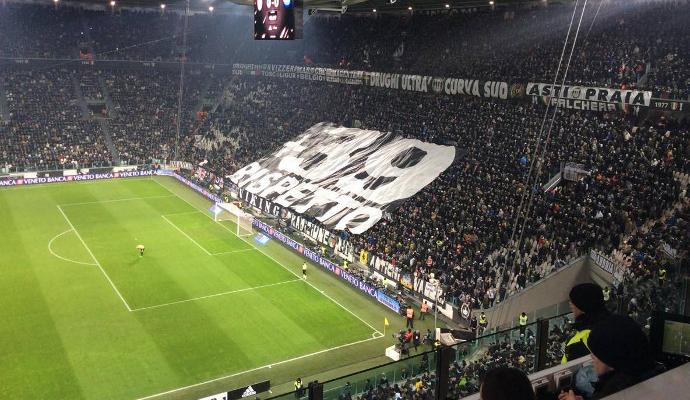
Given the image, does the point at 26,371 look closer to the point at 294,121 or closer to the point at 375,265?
the point at 375,265

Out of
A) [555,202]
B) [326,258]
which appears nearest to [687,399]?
[555,202]

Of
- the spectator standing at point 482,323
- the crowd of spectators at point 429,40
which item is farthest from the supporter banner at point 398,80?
the spectator standing at point 482,323

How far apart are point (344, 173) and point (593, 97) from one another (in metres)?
14.8

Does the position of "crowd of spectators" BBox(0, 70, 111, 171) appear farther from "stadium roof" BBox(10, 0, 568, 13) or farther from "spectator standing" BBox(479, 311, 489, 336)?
"spectator standing" BBox(479, 311, 489, 336)

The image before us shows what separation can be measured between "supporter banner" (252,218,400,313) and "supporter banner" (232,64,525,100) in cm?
1309

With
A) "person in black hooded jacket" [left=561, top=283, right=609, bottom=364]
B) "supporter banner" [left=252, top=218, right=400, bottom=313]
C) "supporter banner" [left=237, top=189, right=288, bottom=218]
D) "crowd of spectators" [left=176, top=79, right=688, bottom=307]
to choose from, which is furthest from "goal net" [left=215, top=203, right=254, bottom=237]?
"person in black hooded jacket" [left=561, top=283, right=609, bottom=364]

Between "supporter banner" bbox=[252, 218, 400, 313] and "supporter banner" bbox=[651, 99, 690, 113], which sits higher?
"supporter banner" bbox=[651, 99, 690, 113]

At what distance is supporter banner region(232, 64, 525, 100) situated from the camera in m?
34.0

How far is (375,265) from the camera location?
92.2 ft

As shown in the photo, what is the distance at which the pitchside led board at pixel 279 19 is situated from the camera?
19531mm

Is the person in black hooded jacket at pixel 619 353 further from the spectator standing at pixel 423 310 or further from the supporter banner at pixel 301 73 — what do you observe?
the supporter banner at pixel 301 73

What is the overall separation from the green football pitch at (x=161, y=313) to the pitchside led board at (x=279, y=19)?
34.0 ft

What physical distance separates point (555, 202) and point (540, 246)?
2707 millimetres

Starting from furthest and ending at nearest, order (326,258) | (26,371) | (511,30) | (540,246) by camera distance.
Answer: (511,30), (326,258), (540,246), (26,371)
